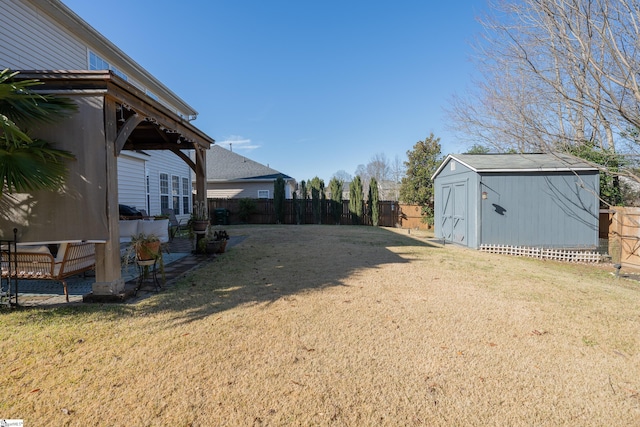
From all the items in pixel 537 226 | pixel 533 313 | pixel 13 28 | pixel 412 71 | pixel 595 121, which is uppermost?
pixel 412 71

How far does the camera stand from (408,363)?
2.79 m

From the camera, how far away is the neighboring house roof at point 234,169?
21.8 metres

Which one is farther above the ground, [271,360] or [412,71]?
[412,71]

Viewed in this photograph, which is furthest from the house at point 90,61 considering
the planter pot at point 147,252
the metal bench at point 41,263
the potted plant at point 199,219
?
the potted plant at point 199,219

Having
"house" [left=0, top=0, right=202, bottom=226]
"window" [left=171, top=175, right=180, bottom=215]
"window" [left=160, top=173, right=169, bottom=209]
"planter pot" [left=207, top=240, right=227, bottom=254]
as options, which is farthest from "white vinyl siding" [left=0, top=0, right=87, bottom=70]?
"window" [left=171, top=175, right=180, bottom=215]

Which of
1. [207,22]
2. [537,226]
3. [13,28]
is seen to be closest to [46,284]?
[13,28]

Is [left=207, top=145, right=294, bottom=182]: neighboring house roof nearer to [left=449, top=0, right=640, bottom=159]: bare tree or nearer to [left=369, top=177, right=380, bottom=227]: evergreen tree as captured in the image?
[left=369, top=177, right=380, bottom=227]: evergreen tree

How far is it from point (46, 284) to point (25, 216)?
1.90 metres

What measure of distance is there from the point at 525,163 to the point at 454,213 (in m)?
3.04

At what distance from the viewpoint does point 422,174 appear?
19188 mm

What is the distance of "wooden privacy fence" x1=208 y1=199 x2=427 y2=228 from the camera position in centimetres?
1997

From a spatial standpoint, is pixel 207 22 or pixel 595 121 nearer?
pixel 595 121

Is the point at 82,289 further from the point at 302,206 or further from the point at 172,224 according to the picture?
the point at 302,206

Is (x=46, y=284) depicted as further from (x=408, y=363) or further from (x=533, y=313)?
(x=533, y=313)
